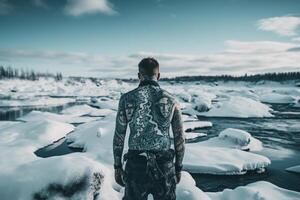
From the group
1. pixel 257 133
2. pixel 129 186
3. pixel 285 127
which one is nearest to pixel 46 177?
pixel 129 186

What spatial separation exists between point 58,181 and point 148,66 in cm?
278

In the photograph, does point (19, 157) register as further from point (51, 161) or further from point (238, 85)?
point (238, 85)

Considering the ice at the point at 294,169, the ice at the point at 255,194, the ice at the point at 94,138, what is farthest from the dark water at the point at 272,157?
the ice at the point at 94,138

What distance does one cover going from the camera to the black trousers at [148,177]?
8.11 feet

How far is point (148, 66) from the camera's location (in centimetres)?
259

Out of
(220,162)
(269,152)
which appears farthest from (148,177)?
(269,152)

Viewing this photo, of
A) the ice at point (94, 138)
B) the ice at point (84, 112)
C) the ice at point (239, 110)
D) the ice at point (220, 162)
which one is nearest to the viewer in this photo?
the ice at point (220, 162)

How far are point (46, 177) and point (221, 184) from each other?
4785 millimetres

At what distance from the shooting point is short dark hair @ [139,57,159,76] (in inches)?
102

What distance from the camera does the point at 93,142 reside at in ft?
35.0

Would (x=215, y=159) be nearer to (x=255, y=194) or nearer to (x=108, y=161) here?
(x=108, y=161)

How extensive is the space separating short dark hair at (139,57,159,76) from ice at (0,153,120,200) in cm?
263

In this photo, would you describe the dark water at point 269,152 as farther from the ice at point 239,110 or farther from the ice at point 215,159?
the ice at point 239,110

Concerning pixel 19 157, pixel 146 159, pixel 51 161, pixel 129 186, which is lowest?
pixel 19 157
